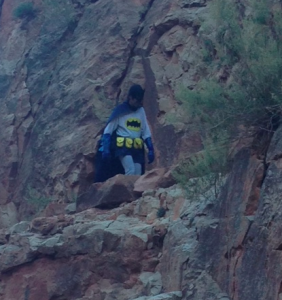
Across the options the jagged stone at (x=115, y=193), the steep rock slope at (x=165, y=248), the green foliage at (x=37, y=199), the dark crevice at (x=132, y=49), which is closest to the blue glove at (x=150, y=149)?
the jagged stone at (x=115, y=193)

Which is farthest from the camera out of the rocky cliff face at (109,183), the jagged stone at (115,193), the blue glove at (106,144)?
the blue glove at (106,144)

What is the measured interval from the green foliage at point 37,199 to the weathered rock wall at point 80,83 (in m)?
0.04

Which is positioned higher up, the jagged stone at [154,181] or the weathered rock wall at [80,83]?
the weathered rock wall at [80,83]

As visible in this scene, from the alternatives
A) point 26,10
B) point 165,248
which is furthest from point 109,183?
point 26,10

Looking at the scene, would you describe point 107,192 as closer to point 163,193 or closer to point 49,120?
point 163,193

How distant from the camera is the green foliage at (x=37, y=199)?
1385 centimetres

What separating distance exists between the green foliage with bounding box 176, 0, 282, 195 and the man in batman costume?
2.66m

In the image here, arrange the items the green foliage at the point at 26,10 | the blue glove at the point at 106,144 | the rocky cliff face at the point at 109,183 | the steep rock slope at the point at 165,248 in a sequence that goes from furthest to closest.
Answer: the green foliage at the point at 26,10
the blue glove at the point at 106,144
the rocky cliff face at the point at 109,183
the steep rock slope at the point at 165,248

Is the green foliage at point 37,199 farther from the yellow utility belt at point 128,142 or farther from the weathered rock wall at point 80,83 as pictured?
the yellow utility belt at point 128,142

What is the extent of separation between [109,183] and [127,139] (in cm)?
131

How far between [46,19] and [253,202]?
1079 centimetres

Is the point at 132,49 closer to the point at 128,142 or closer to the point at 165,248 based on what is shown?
the point at 128,142

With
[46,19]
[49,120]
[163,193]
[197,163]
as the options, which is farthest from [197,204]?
[46,19]

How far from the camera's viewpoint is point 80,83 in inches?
589
